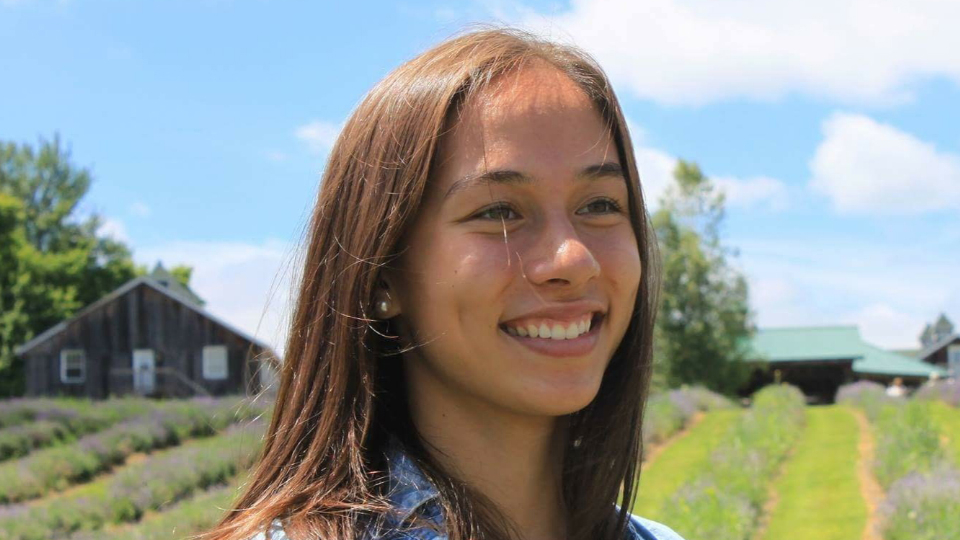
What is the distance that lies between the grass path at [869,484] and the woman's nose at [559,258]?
900 centimetres

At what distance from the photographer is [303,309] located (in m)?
1.71

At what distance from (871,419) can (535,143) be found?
20.9 meters

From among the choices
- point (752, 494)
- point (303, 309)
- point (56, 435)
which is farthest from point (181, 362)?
point (303, 309)

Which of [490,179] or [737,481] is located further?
[737,481]

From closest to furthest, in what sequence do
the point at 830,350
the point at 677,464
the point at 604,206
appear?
the point at 604,206, the point at 677,464, the point at 830,350

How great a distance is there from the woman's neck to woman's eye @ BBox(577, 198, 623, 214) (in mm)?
372

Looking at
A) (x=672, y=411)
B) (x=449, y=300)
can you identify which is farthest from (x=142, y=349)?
(x=449, y=300)

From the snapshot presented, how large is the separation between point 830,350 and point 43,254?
3893cm

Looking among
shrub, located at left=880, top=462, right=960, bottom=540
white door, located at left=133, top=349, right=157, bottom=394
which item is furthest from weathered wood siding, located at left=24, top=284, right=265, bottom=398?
shrub, located at left=880, top=462, right=960, bottom=540

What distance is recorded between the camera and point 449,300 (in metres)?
1.59

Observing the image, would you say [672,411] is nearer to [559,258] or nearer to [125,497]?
[125,497]

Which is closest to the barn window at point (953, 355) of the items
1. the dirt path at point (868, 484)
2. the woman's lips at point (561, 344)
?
the dirt path at point (868, 484)

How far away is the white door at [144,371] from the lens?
3597cm

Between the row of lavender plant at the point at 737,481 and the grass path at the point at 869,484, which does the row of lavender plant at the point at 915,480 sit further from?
the row of lavender plant at the point at 737,481
